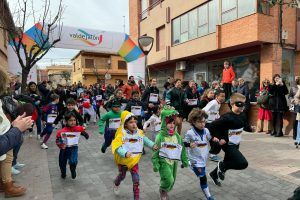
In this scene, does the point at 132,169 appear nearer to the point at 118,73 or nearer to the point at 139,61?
the point at 139,61

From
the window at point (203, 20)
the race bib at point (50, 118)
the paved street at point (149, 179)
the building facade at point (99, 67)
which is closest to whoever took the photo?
the paved street at point (149, 179)

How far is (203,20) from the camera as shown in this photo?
1723 cm

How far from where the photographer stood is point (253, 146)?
8219 millimetres

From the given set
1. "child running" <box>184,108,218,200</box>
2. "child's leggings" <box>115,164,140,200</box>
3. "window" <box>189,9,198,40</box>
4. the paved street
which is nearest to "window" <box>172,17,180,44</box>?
"window" <box>189,9,198,40</box>

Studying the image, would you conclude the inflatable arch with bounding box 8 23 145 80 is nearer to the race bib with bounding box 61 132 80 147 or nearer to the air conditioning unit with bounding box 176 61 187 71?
the air conditioning unit with bounding box 176 61 187 71

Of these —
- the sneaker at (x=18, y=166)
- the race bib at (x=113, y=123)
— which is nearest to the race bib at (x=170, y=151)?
the race bib at (x=113, y=123)

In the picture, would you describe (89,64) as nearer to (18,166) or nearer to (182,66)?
(182,66)

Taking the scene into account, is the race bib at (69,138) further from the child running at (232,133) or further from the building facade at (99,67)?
the building facade at (99,67)

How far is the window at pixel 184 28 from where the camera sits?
19.0 m

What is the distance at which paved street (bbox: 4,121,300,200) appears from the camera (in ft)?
15.6

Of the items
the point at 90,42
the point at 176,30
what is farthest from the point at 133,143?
the point at 176,30

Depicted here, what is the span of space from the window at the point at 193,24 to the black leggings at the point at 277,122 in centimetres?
956

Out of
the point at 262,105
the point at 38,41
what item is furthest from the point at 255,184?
the point at 38,41

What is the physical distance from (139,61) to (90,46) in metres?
3.24
